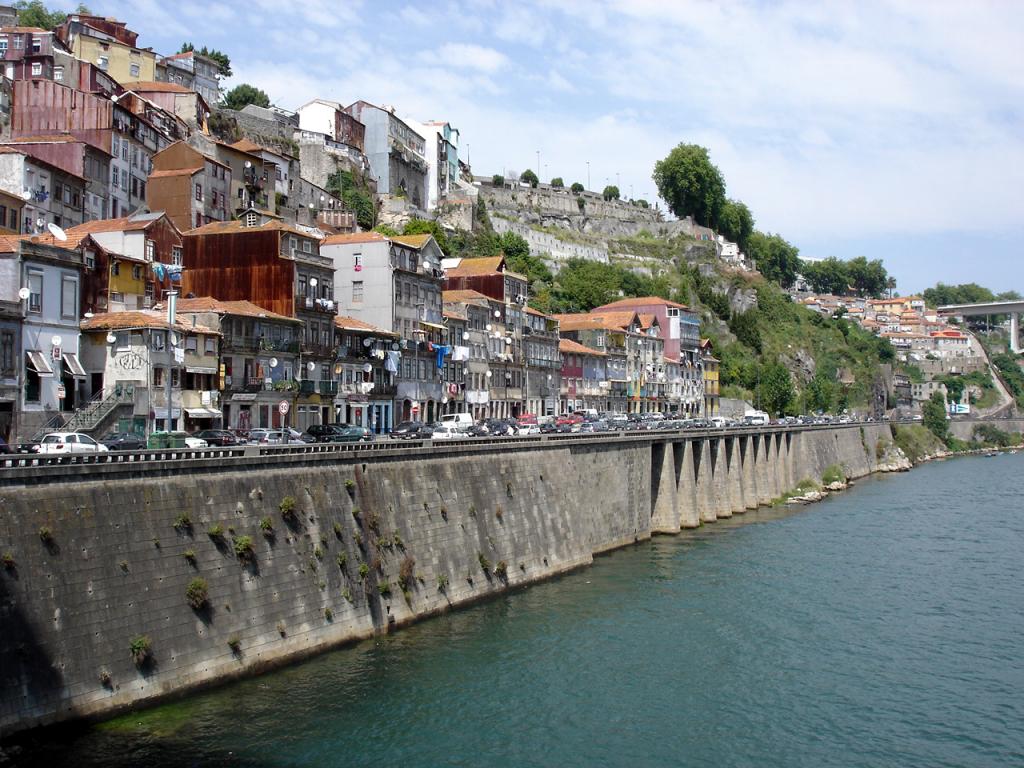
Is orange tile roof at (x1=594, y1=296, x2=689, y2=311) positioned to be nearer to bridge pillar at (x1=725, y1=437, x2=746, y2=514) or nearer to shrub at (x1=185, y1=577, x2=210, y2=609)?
bridge pillar at (x1=725, y1=437, x2=746, y2=514)

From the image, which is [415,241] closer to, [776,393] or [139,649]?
[139,649]

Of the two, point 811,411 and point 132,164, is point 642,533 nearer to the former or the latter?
point 132,164

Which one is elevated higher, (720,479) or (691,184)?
(691,184)

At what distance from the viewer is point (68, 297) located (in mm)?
42094

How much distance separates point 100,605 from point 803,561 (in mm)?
39002

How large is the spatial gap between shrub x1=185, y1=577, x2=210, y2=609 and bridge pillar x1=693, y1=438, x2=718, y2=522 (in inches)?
1835

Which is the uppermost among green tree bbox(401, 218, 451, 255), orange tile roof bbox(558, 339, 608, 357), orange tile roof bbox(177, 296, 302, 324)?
green tree bbox(401, 218, 451, 255)

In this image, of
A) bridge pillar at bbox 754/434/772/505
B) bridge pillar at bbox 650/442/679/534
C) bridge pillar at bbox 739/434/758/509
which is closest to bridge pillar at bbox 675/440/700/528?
bridge pillar at bbox 650/442/679/534

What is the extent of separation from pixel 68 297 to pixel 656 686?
94.8 feet

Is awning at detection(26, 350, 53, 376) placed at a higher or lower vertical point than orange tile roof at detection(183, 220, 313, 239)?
lower

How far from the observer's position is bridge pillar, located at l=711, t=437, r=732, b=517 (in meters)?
72.4

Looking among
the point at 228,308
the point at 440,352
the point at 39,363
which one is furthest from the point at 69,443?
the point at 440,352

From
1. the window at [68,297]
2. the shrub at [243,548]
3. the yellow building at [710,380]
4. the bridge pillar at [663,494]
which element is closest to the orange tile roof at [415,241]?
the bridge pillar at [663,494]

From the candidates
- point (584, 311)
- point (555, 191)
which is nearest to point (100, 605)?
point (584, 311)
